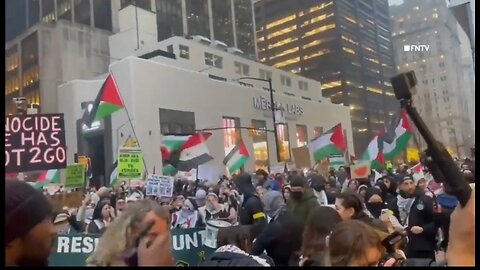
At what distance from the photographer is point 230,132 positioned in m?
5.37

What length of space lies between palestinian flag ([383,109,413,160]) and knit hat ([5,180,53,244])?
3881 millimetres

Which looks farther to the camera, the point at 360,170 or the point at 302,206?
the point at 360,170

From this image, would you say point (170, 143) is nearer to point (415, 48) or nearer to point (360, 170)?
point (360, 170)

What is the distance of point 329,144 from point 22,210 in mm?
4360

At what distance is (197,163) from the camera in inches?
208

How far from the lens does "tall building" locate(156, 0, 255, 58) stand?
513 cm

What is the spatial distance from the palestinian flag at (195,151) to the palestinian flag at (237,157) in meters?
0.20

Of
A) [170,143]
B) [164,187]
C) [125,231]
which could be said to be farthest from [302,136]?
[125,231]

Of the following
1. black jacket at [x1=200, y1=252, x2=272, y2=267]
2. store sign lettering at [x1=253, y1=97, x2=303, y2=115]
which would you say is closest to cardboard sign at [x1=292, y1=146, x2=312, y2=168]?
store sign lettering at [x1=253, y1=97, x2=303, y2=115]

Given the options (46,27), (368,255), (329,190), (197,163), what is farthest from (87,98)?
(368,255)

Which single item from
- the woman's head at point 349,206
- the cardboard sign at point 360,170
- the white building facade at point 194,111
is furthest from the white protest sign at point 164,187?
the woman's head at point 349,206

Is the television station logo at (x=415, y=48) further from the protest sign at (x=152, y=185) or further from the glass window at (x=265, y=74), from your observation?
the protest sign at (x=152, y=185)

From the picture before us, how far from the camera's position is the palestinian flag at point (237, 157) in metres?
5.20

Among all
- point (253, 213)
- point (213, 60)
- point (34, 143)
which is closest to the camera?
point (34, 143)
